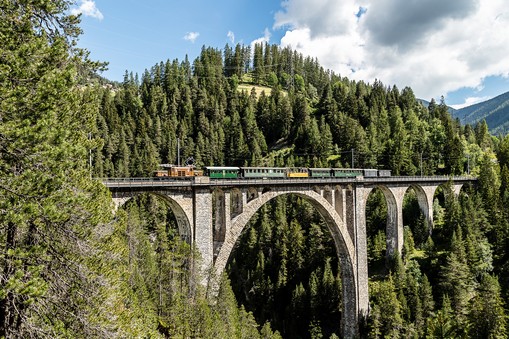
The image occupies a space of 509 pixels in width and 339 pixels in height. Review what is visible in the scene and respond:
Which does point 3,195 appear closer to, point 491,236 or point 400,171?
point 491,236

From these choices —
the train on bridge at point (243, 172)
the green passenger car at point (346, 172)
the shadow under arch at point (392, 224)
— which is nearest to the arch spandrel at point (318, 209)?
the train on bridge at point (243, 172)

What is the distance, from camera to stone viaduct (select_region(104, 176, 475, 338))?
945 inches

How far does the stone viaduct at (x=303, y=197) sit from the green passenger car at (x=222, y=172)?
Answer: 1.14 m

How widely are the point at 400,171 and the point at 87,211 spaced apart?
6884 cm

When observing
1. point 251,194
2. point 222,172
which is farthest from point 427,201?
point 222,172

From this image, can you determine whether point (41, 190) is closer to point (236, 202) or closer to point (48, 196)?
point (48, 196)

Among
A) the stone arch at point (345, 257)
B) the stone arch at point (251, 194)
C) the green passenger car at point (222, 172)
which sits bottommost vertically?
the stone arch at point (345, 257)

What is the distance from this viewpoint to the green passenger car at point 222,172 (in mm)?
27758

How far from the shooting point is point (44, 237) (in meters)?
9.16

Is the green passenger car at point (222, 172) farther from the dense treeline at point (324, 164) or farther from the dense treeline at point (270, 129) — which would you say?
the dense treeline at point (270, 129)

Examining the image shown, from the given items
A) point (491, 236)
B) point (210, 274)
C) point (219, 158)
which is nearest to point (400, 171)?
point (491, 236)

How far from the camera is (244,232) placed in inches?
2876

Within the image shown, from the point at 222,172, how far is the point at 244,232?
153 ft

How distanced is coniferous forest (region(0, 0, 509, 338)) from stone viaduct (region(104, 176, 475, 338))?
180 centimetres
